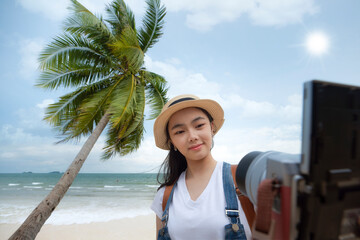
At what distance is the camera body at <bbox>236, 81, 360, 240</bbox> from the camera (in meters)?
0.59

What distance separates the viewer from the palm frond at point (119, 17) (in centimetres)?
847

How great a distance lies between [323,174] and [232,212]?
3.27ft

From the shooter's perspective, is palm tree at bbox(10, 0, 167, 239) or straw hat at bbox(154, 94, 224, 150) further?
palm tree at bbox(10, 0, 167, 239)

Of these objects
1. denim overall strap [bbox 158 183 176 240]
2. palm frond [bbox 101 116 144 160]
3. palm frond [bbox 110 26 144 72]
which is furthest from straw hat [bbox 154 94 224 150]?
palm frond [bbox 101 116 144 160]

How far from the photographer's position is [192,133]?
5.57 ft

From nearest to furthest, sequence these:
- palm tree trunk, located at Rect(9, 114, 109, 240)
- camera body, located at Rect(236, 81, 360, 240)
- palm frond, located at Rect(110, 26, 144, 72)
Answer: camera body, located at Rect(236, 81, 360, 240)
palm tree trunk, located at Rect(9, 114, 109, 240)
palm frond, located at Rect(110, 26, 144, 72)

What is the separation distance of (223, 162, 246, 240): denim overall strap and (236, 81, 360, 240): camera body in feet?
2.86

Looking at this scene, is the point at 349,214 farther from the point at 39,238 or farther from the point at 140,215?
the point at 140,215

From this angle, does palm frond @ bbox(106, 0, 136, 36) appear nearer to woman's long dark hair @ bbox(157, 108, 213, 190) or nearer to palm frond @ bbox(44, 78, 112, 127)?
palm frond @ bbox(44, 78, 112, 127)

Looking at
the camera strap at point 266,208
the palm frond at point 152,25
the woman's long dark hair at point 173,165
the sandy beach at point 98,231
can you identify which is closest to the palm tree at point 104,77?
the palm frond at point 152,25

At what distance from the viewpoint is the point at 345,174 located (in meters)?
0.61

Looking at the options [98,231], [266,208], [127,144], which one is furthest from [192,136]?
[98,231]

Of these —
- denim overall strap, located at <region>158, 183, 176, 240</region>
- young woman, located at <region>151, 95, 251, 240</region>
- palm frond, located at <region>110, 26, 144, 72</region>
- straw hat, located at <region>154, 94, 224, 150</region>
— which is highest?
palm frond, located at <region>110, 26, 144, 72</region>

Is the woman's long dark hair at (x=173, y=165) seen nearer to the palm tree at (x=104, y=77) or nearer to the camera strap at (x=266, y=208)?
the camera strap at (x=266, y=208)
